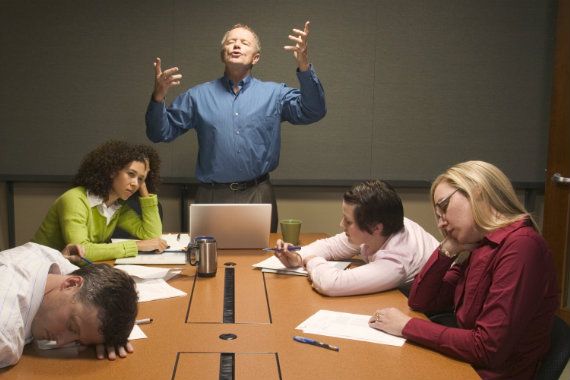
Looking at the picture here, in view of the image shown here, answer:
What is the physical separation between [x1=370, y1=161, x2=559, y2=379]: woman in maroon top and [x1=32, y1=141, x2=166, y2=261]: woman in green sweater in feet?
4.17

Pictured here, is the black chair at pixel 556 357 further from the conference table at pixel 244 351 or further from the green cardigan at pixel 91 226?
the green cardigan at pixel 91 226

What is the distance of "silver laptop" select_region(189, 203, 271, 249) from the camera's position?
7.89 feet

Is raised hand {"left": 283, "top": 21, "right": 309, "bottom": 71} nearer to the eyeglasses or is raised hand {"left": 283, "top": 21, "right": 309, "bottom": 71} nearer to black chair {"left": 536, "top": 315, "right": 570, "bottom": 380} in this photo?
the eyeglasses

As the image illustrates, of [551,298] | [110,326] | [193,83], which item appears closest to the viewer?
[110,326]

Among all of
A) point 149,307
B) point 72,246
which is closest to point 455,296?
point 149,307

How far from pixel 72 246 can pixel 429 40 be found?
2.78 m

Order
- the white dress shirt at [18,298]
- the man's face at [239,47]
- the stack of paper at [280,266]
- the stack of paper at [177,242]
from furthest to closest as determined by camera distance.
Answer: the man's face at [239,47]
the stack of paper at [177,242]
the stack of paper at [280,266]
the white dress shirt at [18,298]

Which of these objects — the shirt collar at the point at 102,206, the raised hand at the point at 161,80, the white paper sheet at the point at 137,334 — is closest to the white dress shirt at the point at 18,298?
the white paper sheet at the point at 137,334

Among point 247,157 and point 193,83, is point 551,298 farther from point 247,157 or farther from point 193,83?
point 193,83

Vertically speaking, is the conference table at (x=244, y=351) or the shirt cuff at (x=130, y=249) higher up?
the shirt cuff at (x=130, y=249)

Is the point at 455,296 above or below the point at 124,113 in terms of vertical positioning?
below

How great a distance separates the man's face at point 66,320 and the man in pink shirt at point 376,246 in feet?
2.64

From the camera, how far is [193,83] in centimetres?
379

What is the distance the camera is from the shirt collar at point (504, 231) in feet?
5.13
